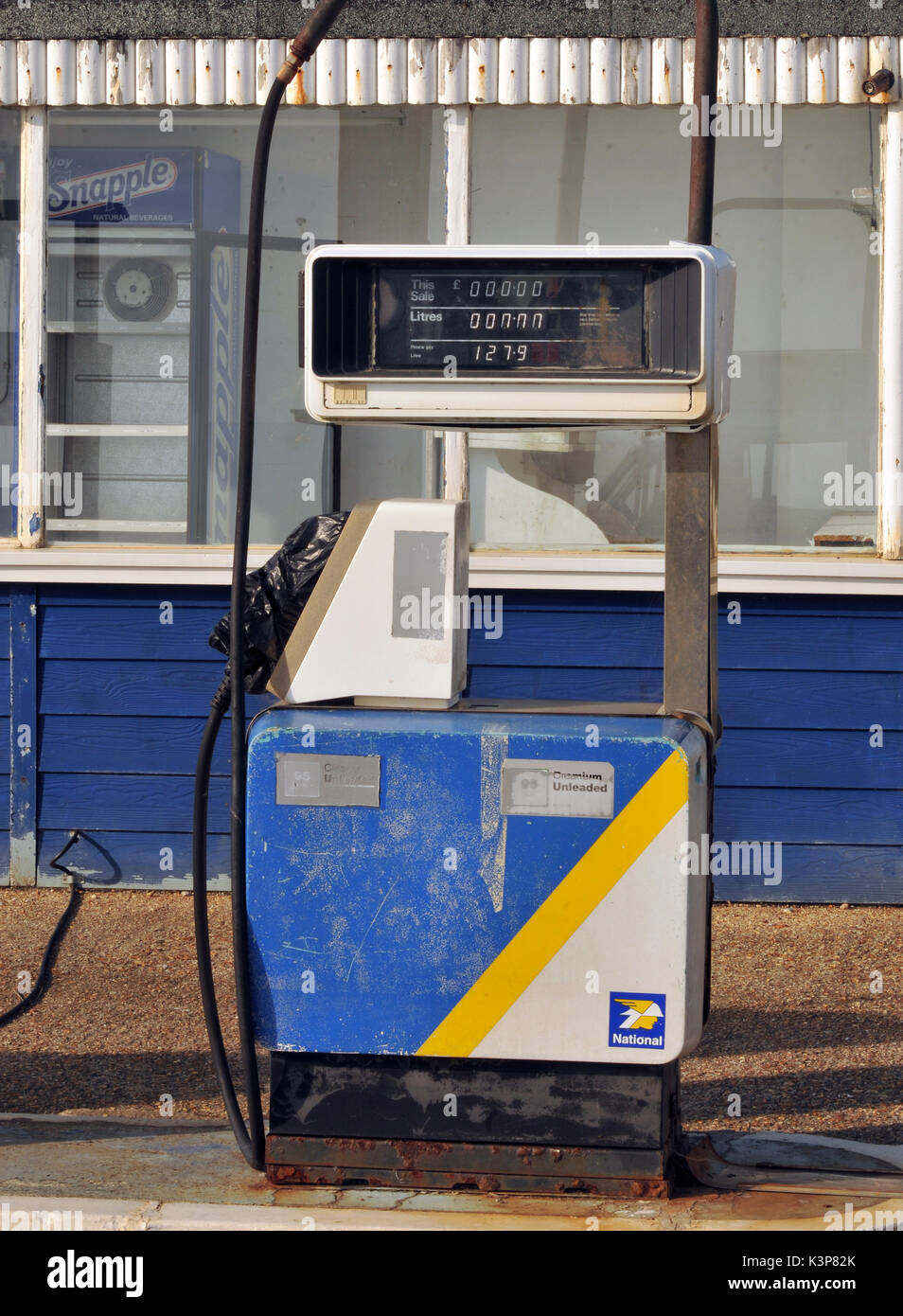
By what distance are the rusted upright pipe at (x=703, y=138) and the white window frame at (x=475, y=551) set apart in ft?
9.42

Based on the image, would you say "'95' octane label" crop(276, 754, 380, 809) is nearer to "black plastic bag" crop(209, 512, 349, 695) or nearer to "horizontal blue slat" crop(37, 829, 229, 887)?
"black plastic bag" crop(209, 512, 349, 695)

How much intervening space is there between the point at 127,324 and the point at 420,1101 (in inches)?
171

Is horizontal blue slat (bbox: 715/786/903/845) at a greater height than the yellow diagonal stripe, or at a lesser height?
lesser

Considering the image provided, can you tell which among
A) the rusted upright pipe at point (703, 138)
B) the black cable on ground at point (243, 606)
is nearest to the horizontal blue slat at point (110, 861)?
the black cable on ground at point (243, 606)

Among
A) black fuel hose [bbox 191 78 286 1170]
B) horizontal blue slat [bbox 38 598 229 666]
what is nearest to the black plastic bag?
black fuel hose [bbox 191 78 286 1170]

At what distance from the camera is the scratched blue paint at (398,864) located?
8.74 feet

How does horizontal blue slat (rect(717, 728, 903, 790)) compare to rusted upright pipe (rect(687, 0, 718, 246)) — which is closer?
rusted upright pipe (rect(687, 0, 718, 246))

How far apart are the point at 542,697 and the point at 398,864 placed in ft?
11.1

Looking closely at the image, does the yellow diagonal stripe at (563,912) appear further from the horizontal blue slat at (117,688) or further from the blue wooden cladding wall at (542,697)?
the horizontal blue slat at (117,688)

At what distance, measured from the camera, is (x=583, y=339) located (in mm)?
2494

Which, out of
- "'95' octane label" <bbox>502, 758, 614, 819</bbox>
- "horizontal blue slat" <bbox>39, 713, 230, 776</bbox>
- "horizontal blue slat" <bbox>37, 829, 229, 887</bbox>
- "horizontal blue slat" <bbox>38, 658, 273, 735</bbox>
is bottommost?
"horizontal blue slat" <bbox>37, 829, 229, 887</bbox>

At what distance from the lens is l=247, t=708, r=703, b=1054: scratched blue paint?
266 cm

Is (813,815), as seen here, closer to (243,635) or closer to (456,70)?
(456,70)

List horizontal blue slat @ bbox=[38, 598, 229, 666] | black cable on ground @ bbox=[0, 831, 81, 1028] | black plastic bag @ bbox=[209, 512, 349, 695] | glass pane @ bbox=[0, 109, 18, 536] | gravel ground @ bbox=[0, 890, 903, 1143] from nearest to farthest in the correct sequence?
black plastic bag @ bbox=[209, 512, 349, 695] < gravel ground @ bbox=[0, 890, 903, 1143] < black cable on ground @ bbox=[0, 831, 81, 1028] < horizontal blue slat @ bbox=[38, 598, 229, 666] < glass pane @ bbox=[0, 109, 18, 536]
